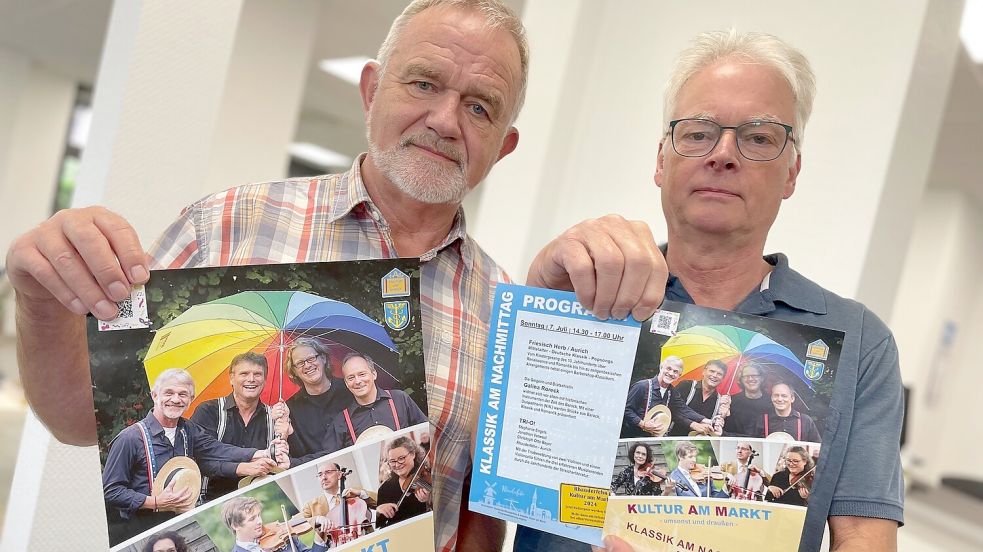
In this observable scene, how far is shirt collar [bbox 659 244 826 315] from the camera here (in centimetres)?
136

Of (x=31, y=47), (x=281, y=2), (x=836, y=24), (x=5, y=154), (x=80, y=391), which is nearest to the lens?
(x=80, y=391)

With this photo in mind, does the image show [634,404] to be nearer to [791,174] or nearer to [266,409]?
[266,409]

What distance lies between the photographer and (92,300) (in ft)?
3.59

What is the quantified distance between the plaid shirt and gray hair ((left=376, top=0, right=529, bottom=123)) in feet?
0.88

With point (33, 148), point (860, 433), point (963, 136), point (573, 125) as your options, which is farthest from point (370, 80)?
point (33, 148)

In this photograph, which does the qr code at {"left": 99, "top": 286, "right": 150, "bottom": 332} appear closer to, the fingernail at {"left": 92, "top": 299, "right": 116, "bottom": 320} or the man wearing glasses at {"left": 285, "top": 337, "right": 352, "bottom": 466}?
the fingernail at {"left": 92, "top": 299, "right": 116, "bottom": 320}

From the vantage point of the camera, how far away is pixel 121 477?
1065mm

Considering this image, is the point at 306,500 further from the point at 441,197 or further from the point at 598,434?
the point at 441,197

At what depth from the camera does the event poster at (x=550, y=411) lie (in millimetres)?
1145

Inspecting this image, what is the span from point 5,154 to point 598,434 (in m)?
13.9

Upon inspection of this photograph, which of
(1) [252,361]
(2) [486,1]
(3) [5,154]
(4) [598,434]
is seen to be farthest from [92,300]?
(3) [5,154]

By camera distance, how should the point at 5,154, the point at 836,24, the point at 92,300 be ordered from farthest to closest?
1. the point at 5,154
2. the point at 836,24
3. the point at 92,300

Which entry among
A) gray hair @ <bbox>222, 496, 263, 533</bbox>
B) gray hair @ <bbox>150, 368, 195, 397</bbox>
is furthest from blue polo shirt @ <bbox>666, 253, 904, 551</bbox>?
gray hair @ <bbox>150, 368, 195, 397</bbox>

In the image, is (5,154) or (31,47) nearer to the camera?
(31,47)
